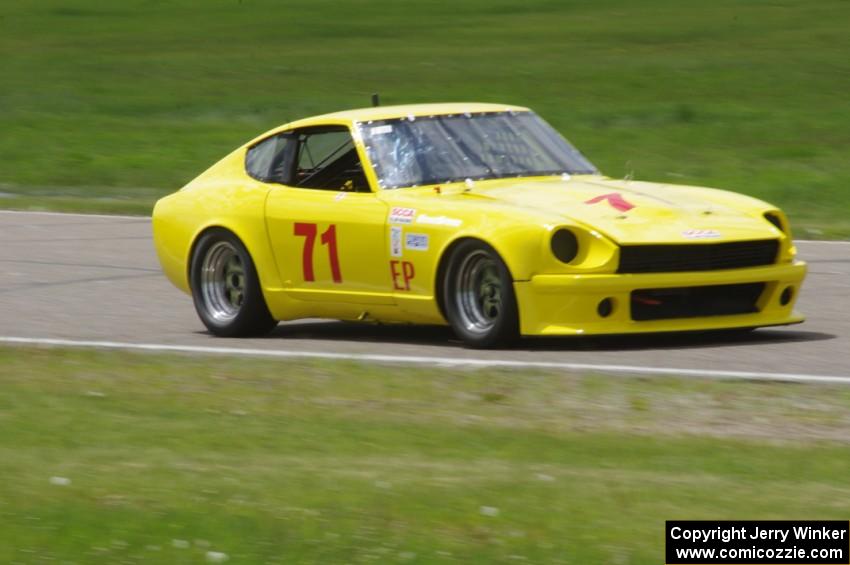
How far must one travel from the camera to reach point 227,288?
10.9 m

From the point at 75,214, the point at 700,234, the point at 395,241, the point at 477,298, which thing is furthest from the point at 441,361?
the point at 75,214

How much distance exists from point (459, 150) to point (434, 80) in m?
16.6

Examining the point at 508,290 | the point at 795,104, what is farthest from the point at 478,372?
the point at 795,104

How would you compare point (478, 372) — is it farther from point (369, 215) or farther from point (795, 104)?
point (795, 104)

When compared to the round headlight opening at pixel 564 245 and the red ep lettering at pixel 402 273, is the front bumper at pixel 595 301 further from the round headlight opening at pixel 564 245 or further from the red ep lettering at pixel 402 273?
the red ep lettering at pixel 402 273

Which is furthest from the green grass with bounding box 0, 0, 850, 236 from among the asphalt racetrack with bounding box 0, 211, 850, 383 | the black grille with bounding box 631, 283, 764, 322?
the black grille with bounding box 631, 283, 764, 322

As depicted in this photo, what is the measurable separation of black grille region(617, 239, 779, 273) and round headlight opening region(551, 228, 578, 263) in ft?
0.81

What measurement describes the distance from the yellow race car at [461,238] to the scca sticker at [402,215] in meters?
0.01

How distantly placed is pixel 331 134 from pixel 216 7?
89.6 ft

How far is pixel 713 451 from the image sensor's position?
680 centimetres

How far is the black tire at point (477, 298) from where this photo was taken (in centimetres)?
928

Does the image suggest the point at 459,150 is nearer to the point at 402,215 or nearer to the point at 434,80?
the point at 402,215

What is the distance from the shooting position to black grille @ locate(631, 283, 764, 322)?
920 cm

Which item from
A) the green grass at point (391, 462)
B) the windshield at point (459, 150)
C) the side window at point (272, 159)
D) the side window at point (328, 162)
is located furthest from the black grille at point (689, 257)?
the side window at point (272, 159)
